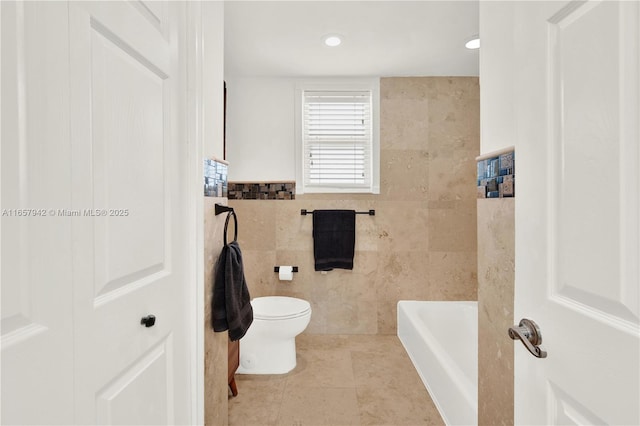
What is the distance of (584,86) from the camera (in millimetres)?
622

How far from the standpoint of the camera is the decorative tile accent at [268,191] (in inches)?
116

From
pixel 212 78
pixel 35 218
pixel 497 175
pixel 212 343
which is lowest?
pixel 212 343

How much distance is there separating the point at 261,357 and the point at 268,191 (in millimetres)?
1376

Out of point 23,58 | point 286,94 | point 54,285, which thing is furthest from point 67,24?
point 286,94

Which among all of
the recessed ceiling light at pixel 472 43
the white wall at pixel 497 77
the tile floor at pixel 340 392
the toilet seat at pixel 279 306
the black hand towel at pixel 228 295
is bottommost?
the tile floor at pixel 340 392

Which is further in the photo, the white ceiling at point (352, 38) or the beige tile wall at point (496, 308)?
the white ceiling at point (352, 38)

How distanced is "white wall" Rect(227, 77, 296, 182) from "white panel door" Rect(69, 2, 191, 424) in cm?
183

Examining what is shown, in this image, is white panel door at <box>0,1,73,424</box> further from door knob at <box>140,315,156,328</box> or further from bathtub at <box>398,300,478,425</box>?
bathtub at <box>398,300,478,425</box>

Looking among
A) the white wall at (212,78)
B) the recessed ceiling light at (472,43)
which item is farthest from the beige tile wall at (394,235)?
the white wall at (212,78)

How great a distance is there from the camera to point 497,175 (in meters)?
1.10

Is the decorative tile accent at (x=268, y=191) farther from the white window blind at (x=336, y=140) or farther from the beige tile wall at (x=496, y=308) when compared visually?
the beige tile wall at (x=496, y=308)

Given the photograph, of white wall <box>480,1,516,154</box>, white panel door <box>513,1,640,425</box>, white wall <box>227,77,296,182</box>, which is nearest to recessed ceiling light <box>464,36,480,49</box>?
white wall <box>480,1,516,154</box>

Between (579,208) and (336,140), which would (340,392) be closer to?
(579,208)

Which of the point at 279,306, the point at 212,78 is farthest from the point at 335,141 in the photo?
the point at 212,78
